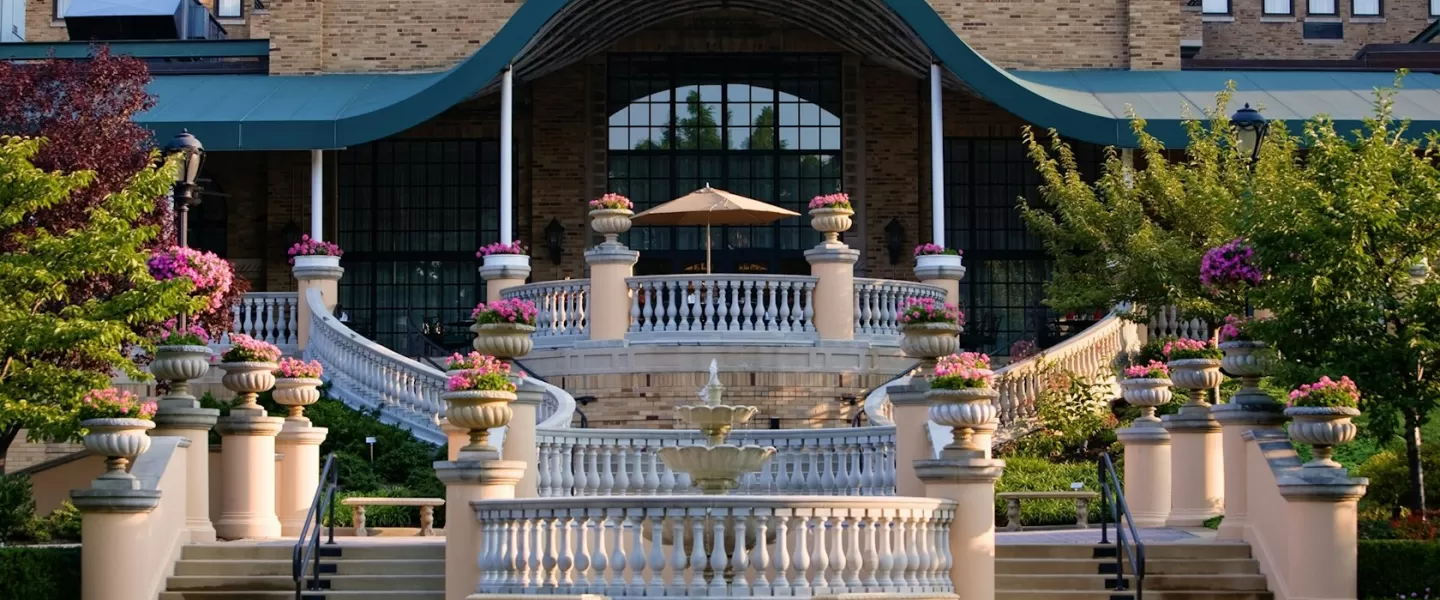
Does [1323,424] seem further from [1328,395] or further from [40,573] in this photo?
[40,573]

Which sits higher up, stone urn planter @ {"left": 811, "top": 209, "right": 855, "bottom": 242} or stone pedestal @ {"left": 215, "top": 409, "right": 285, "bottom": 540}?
stone urn planter @ {"left": 811, "top": 209, "right": 855, "bottom": 242}

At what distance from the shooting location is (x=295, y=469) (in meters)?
21.1

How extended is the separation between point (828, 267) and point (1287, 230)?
751cm

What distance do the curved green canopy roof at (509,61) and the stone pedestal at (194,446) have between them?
12.7m

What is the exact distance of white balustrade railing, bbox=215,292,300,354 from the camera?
2877cm

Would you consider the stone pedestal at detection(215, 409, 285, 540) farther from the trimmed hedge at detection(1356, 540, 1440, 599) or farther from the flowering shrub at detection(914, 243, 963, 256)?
the flowering shrub at detection(914, 243, 963, 256)

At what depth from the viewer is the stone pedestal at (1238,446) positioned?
18609 mm

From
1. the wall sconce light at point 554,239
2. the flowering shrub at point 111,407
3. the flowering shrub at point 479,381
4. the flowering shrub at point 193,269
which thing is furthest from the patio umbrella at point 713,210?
the flowering shrub at point 111,407

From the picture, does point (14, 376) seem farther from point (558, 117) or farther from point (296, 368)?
point (558, 117)

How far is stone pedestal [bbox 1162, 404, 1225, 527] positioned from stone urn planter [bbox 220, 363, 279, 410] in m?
8.31

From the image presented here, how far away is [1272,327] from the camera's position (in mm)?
19016

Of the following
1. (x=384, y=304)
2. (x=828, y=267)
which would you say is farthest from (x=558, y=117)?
(x=828, y=267)

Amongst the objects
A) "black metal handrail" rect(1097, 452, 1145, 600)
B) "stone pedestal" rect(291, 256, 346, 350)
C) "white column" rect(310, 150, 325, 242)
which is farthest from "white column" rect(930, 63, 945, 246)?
"black metal handrail" rect(1097, 452, 1145, 600)

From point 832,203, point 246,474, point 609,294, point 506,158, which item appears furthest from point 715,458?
point 506,158
